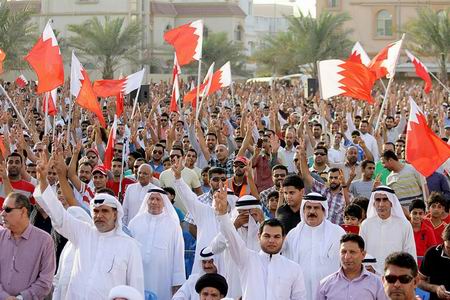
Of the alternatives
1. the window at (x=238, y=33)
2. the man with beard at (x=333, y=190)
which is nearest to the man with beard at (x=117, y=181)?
the man with beard at (x=333, y=190)

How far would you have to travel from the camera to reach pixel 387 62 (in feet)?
59.2

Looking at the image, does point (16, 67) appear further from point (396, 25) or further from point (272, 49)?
point (396, 25)

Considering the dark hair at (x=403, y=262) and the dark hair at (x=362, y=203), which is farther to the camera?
the dark hair at (x=362, y=203)

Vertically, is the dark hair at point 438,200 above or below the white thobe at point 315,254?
above

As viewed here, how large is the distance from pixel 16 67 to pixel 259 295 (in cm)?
3779

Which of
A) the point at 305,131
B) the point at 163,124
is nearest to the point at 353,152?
the point at 305,131

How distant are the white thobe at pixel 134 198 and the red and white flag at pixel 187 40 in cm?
750

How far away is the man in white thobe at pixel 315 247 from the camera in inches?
334

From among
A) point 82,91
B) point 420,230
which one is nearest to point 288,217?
point 420,230

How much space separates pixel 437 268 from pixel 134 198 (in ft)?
13.1

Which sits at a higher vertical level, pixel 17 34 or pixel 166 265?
pixel 17 34

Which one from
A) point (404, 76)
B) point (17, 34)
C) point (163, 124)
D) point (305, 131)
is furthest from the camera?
point (404, 76)

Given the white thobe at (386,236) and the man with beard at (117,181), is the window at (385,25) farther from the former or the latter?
the white thobe at (386,236)

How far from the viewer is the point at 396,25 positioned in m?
68.2
